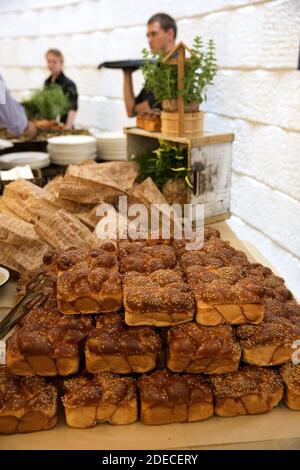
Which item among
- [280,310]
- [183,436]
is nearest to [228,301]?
[280,310]

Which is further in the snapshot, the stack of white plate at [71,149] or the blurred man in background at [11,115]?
the blurred man in background at [11,115]

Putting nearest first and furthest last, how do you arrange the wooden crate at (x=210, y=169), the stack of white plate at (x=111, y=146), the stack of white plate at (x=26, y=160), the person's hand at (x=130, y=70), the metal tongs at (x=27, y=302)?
the metal tongs at (x=27, y=302) → the wooden crate at (x=210, y=169) → the stack of white plate at (x=26, y=160) → the stack of white plate at (x=111, y=146) → the person's hand at (x=130, y=70)

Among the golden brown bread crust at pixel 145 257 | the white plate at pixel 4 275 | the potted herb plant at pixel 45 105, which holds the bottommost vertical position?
the white plate at pixel 4 275

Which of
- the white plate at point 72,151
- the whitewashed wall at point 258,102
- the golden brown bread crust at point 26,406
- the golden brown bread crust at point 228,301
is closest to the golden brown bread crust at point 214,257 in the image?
the golden brown bread crust at point 228,301

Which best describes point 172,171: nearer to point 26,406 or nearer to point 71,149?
point 71,149

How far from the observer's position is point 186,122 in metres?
2.31

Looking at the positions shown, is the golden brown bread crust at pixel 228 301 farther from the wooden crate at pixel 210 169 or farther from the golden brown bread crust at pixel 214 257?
the wooden crate at pixel 210 169

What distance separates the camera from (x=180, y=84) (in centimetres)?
227

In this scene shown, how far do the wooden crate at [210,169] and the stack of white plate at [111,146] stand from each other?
676mm

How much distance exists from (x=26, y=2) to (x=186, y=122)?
257 inches

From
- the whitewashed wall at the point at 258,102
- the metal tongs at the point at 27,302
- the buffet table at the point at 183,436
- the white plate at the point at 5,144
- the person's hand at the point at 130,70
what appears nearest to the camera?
the buffet table at the point at 183,436

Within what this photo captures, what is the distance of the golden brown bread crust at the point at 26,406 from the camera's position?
3.77ft

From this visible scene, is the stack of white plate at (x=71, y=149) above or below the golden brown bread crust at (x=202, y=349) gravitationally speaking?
above

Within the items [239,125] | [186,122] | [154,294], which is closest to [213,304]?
[154,294]
